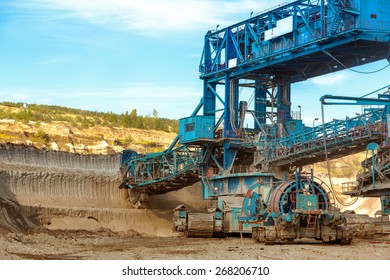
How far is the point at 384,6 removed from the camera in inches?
1572

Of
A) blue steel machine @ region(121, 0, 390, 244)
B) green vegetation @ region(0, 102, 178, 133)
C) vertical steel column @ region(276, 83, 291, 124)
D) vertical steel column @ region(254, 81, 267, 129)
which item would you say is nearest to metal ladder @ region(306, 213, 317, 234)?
blue steel machine @ region(121, 0, 390, 244)

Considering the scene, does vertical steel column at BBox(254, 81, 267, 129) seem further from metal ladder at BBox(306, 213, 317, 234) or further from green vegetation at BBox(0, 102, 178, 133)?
green vegetation at BBox(0, 102, 178, 133)

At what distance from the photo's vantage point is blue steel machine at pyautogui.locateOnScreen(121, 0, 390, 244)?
3194 cm

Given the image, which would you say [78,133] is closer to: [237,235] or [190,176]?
[190,176]

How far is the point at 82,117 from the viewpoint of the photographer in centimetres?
7988

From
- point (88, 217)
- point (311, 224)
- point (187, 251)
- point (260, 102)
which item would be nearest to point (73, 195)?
point (88, 217)

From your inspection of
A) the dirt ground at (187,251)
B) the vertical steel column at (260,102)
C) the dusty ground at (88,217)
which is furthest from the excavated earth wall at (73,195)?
the dirt ground at (187,251)

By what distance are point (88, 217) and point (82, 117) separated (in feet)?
106

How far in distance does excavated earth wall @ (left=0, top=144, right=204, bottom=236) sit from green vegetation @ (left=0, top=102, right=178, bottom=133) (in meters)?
13.5

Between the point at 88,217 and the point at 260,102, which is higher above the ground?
the point at 260,102

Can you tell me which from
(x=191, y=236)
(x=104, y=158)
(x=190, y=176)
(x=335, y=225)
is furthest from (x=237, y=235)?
(x=104, y=158)

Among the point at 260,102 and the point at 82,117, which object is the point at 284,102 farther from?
the point at 82,117

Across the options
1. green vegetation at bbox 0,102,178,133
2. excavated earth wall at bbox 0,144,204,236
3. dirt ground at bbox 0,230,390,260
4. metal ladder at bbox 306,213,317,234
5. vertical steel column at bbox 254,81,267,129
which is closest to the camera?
dirt ground at bbox 0,230,390,260

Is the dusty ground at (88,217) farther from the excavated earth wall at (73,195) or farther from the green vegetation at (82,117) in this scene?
the green vegetation at (82,117)
